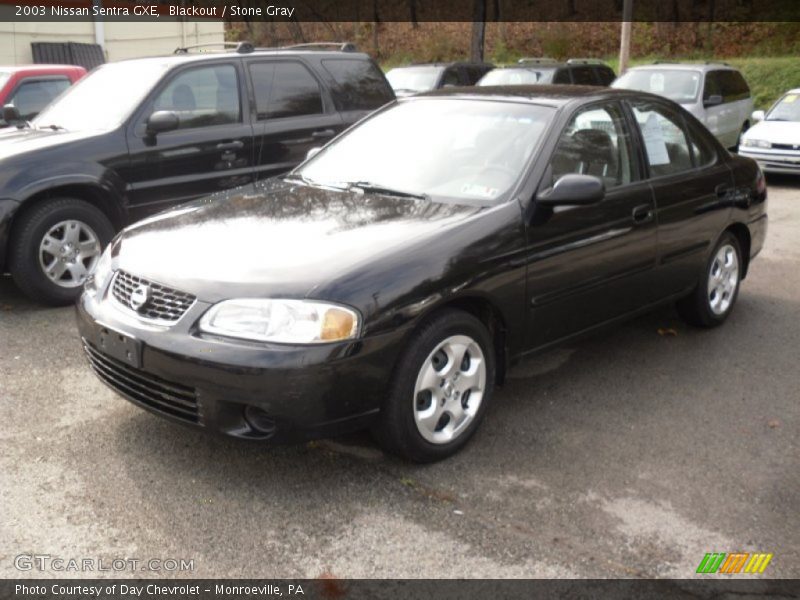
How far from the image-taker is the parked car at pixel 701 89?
1411 centimetres

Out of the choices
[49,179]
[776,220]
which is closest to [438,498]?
[49,179]

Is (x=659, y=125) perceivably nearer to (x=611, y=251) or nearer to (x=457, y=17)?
(x=611, y=251)

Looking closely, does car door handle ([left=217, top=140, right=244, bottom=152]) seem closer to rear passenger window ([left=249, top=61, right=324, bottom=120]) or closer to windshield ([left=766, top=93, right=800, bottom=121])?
rear passenger window ([left=249, top=61, right=324, bottom=120])

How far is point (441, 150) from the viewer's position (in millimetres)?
4688

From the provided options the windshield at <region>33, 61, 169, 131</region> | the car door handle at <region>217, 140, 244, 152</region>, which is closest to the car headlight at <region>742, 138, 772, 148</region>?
the car door handle at <region>217, 140, 244, 152</region>

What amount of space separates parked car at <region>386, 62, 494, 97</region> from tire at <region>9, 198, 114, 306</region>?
10233mm

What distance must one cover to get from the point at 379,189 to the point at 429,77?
488 inches

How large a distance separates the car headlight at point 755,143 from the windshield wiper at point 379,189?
10357mm

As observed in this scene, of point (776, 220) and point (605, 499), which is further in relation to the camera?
point (776, 220)

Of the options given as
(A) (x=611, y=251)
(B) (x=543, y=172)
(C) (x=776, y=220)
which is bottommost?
(C) (x=776, y=220)

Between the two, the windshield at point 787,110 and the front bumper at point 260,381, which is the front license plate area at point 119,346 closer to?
the front bumper at point 260,381

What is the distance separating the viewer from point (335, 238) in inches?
152

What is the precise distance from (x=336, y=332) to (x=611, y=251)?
1931mm

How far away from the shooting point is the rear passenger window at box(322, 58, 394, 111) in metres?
7.98
